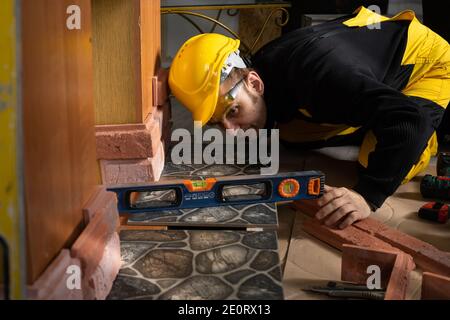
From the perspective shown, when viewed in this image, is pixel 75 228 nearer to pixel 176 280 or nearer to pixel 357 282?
pixel 176 280

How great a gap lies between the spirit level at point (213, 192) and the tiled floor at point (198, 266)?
0.51 ft

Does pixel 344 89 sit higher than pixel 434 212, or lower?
higher

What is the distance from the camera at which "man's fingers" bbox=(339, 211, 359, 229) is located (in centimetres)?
210

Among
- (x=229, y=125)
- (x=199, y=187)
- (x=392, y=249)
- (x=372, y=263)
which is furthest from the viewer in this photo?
(x=229, y=125)

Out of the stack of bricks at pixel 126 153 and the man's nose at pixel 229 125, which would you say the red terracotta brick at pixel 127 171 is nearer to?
the stack of bricks at pixel 126 153

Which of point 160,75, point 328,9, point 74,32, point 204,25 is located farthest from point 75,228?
point 204,25

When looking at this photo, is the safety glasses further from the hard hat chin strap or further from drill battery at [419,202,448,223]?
drill battery at [419,202,448,223]

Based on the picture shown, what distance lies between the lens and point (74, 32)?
4.46ft

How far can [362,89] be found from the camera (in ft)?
7.52

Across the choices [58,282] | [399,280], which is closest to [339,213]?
[399,280]

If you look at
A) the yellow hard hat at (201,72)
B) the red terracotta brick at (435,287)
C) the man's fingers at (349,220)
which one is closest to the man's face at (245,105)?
the yellow hard hat at (201,72)

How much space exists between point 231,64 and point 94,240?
55.9 inches

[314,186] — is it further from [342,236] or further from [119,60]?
[119,60]
